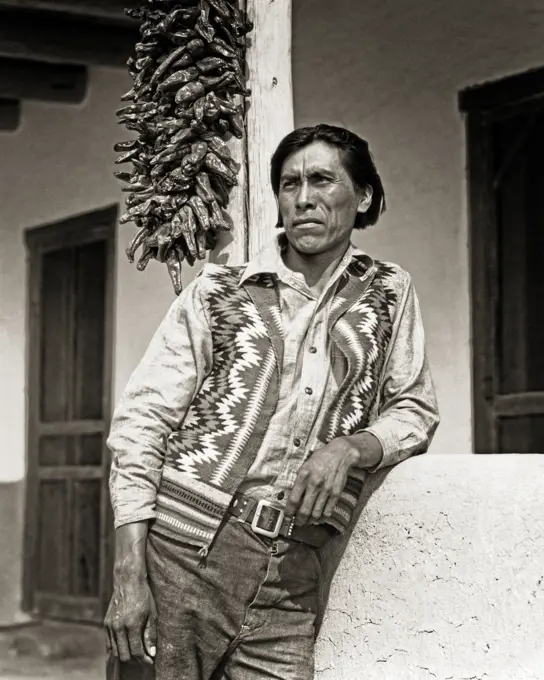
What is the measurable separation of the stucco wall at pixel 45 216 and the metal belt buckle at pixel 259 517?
348 cm

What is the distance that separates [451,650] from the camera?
2453mm

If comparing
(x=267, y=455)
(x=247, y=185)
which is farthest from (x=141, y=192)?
(x=267, y=455)

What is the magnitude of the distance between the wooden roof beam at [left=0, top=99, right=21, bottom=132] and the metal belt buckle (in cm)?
509

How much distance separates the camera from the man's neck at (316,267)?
2.72 m

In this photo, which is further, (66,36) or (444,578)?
(66,36)

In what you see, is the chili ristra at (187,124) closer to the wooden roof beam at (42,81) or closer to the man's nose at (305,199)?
the man's nose at (305,199)

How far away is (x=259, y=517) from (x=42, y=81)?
4.42 m

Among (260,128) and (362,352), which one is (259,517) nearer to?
(362,352)

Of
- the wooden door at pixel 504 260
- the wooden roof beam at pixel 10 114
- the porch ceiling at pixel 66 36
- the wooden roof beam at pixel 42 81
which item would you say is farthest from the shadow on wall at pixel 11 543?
the wooden door at pixel 504 260

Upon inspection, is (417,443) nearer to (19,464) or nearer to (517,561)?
(517,561)

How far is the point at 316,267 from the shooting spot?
2730 millimetres

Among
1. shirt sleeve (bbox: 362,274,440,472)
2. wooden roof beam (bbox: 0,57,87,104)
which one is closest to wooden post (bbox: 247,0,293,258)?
shirt sleeve (bbox: 362,274,440,472)

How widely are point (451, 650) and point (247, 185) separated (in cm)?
151

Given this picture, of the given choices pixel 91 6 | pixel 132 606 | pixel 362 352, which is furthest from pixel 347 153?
pixel 91 6
